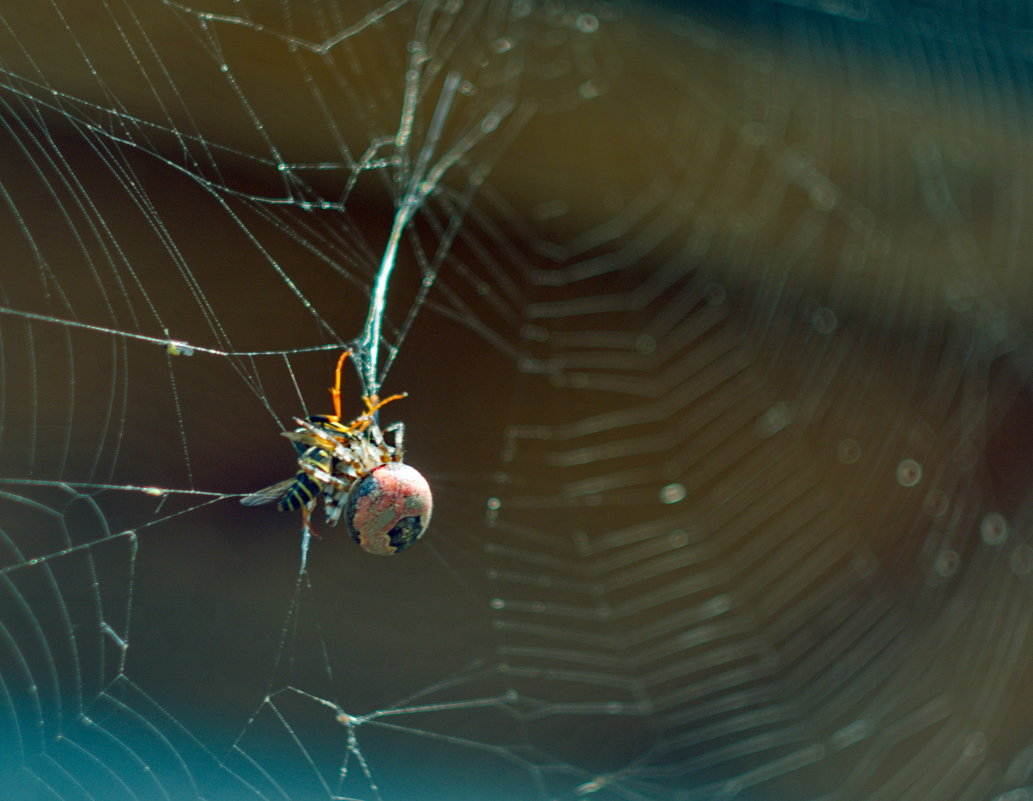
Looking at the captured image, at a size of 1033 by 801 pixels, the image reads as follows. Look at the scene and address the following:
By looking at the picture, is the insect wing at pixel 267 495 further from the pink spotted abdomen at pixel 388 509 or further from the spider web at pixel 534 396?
the spider web at pixel 534 396

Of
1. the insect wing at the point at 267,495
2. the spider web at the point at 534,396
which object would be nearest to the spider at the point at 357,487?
the insect wing at the point at 267,495

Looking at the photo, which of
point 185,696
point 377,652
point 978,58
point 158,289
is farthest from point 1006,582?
point 158,289

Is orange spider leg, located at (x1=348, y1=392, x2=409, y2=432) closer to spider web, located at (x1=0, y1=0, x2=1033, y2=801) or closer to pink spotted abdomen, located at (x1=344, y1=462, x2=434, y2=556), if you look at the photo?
pink spotted abdomen, located at (x1=344, y1=462, x2=434, y2=556)

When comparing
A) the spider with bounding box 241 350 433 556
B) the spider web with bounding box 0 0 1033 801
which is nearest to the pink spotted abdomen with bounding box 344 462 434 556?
the spider with bounding box 241 350 433 556

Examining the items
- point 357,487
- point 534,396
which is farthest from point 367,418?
point 534,396

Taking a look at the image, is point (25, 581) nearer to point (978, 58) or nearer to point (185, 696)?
point (185, 696)

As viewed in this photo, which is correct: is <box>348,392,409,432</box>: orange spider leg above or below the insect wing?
above

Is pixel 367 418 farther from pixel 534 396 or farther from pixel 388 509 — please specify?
pixel 534 396
